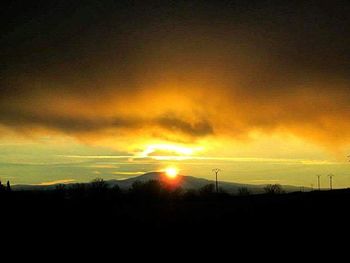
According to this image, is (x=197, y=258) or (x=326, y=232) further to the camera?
(x=326, y=232)

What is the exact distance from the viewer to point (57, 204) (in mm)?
58500

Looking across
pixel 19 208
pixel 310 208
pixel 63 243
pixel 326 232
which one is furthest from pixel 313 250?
pixel 19 208

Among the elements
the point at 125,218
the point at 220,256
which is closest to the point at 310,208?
the point at 125,218

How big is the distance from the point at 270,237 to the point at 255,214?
1368 cm

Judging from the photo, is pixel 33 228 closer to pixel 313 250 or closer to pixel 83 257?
pixel 83 257

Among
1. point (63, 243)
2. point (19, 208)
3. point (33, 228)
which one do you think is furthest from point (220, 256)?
point (19, 208)

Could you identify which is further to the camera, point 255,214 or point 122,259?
point 255,214

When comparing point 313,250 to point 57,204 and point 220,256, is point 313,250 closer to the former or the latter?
point 220,256

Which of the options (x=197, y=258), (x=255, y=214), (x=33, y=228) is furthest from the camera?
(x=255, y=214)

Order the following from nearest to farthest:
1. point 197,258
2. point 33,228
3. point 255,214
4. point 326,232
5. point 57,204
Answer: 1. point 197,258
2. point 326,232
3. point 33,228
4. point 255,214
5. point 57,204

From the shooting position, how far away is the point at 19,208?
49.1 metres

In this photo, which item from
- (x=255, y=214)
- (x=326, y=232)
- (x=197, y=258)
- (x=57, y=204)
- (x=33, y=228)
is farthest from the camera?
(x=57, y=204)

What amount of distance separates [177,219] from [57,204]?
60.3ft

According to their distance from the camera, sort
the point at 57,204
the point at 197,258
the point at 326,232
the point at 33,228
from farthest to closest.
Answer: the point at 57,204
the point at 33,228
the point at 326,232
the point at 197,258
